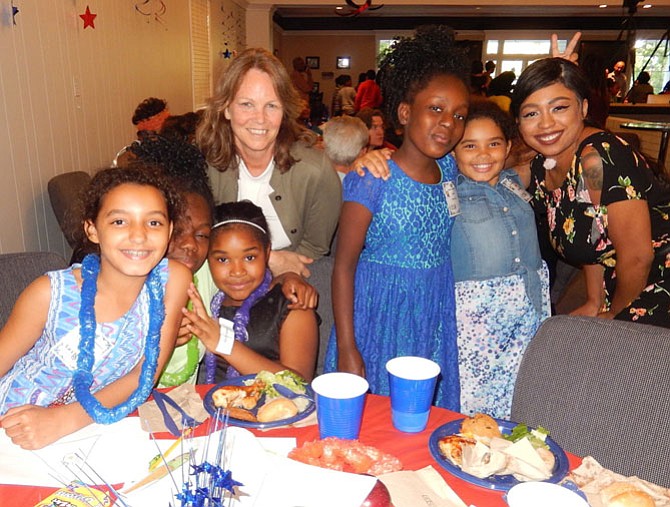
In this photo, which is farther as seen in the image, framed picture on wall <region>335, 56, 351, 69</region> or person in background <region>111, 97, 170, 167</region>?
framed picture on wall <region>335, 56, 351, 69</region>

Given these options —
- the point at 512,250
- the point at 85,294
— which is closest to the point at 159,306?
the point at 85,294

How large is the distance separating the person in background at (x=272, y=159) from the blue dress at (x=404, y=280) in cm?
30

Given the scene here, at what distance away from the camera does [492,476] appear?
1167 mm

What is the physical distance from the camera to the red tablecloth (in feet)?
3.67

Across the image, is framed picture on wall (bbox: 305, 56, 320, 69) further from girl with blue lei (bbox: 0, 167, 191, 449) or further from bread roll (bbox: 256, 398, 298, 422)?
bread roll (bbox: 256, 398, 298, 422)

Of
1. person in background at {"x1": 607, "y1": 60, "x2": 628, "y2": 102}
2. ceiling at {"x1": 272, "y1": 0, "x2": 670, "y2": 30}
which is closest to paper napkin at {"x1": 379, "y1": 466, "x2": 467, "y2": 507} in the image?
person in background at {"x1": 607, "y1": 60, "x2": 628, "y2": 102}

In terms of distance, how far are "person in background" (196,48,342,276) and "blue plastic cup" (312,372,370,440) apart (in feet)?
3.09

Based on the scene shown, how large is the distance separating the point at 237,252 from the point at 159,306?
41cm

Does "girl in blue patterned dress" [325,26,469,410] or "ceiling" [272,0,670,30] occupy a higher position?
"ceiling" [272,0,670,30]

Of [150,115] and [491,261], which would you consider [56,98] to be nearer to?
[150,115]

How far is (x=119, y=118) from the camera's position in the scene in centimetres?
518

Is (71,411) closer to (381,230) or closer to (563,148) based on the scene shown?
(381,230)

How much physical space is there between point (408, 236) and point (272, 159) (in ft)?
2.38

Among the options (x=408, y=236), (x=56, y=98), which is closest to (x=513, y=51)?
(x=56, y=98)
